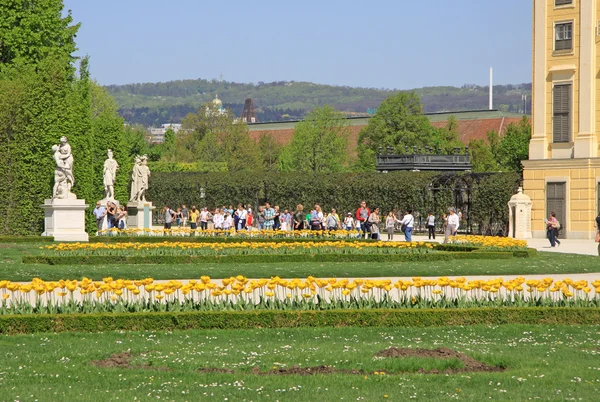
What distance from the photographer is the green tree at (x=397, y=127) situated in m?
88.6

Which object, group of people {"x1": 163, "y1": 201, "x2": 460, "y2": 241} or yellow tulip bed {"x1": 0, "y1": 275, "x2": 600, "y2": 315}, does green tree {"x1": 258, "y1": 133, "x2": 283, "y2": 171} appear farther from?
yellow tulip bed {"x1": 0, "y1": 275, "x2": 600, "y2": 315}

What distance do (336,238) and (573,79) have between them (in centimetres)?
1585

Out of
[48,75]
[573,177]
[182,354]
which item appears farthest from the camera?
[573,177]

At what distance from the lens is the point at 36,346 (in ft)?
47.2

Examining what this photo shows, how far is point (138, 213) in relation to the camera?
167 feet

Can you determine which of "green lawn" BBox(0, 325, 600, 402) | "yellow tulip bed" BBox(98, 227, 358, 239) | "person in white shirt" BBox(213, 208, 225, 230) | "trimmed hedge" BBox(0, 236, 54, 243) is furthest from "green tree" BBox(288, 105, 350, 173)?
"green lawn" BBox(0, 325, 600, 402)

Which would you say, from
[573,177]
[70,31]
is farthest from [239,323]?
[70,31]

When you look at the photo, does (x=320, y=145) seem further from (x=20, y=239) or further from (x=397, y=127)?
(x=20, y=239)

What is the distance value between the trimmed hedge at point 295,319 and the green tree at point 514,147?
70.6 meters

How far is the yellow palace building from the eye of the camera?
47.5m

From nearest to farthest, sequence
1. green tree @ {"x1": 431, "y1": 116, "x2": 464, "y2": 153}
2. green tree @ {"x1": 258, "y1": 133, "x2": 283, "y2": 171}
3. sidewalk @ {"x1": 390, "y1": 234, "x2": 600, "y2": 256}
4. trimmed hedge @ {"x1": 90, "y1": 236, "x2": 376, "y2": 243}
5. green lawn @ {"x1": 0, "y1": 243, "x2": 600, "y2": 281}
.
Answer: green lawn @ {"x1": 0, "y1": 243, "x2": 600, "y2": 281} → sidewalk @ {"x1": 390, "y1": 234, "x2": 600, "y2": 256} → trimmed hedge @ {"x1": 90, "y1": 236, "x2": 376, "y2": 243} → green tree @ {"x1": 431, "y1": 116, "x2": 464, "y2": 153} → green tree @ {"x1": 258, "y1": 133, "x2": 283, "y2": 171}

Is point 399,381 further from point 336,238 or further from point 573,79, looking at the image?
point 573,79

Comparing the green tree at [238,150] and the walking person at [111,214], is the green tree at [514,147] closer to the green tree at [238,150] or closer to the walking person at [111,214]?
the green tree at [238,150]

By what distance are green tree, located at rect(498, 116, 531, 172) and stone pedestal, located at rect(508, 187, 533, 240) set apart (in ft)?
127
